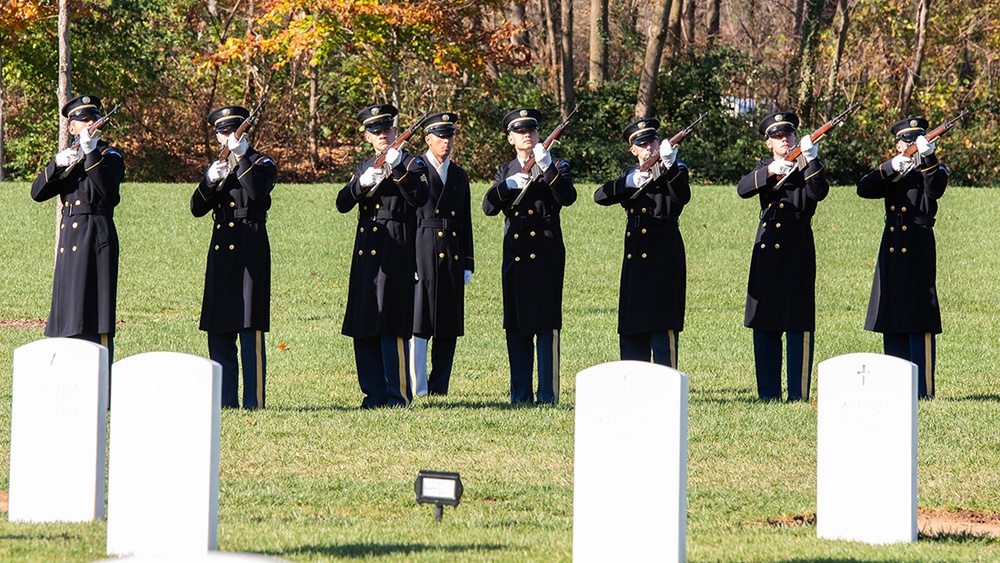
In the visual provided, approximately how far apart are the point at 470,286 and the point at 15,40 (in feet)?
38.6

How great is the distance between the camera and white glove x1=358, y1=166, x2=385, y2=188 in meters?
9.94

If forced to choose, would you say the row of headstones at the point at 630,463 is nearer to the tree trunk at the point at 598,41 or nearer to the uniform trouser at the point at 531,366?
the uniform trouser at the point at 531,366

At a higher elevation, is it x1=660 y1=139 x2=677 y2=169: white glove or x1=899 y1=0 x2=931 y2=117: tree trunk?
x1=899 y1=0 x2=931 y2=117: tree trunk

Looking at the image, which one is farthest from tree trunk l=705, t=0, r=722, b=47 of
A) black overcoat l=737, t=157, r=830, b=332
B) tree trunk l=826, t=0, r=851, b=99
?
black overcoat l=737, t=157, r=830, b=332

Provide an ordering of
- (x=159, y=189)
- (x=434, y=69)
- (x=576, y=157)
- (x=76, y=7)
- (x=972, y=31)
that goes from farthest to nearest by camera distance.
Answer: (x=972, y=31), (x=434, y=69), (x=576, y=157), (x=159, y=189), (x=76, y=7)

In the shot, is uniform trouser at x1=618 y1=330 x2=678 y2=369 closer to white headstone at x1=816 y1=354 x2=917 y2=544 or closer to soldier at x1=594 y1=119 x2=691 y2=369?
soldier at x1=594 y1=119 x2=691 y2=369

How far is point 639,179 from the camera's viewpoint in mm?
10258

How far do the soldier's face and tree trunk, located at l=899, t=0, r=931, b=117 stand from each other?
24.9 m

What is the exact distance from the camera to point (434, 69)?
106ft

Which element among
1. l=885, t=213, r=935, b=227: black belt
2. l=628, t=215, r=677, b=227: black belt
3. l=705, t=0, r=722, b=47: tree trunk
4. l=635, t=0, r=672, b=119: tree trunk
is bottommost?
l=628, t=215, r=677, b=227: black belt

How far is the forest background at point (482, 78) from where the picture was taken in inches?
1196

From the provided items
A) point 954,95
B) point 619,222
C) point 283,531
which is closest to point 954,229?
point 619,222

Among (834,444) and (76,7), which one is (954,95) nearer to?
(76,7)

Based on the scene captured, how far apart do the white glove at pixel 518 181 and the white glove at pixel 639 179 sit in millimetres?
715
